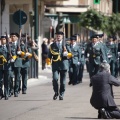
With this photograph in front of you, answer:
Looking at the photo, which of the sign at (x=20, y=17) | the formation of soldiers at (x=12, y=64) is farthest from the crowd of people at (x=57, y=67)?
the sign at (x=20, y=17)

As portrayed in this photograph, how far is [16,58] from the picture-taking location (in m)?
23.0

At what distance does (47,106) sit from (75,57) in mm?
10299

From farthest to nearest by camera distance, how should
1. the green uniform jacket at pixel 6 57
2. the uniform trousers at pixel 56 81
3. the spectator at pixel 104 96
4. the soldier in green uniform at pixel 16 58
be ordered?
the soldier in green uniform at pixel 16 58, the green uniform jacket at pixel 6 57, the uniform trousers at pixel 56 81, the spectator at pixel 104 96

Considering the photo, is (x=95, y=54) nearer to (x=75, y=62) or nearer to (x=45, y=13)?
(x=75, y=62)

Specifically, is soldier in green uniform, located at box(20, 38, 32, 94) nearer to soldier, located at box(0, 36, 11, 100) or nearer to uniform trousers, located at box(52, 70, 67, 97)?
soldier, located at box(0, 36, 11, 100)

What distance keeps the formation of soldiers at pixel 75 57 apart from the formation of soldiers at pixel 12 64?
0.94 metres

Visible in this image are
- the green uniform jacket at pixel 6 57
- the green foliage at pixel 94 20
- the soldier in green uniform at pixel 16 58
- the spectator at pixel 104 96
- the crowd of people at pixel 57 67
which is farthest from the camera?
the green foliage at pixel 94 20

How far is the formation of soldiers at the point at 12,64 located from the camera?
72.5 ft

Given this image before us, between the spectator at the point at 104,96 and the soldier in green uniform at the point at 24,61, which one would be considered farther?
the soldier in green uniform at the point at 24,61

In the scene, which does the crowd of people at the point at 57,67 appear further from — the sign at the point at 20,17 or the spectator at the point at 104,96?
the sign at the point at 20,17

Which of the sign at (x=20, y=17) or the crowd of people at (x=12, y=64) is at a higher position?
the sign at (x=20, y=17)

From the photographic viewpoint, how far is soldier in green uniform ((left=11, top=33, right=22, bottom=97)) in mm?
22641

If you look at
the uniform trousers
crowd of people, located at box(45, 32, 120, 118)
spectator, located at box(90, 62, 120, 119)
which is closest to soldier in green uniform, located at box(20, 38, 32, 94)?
crowd of people, located at box(45, 32, 120, 118)

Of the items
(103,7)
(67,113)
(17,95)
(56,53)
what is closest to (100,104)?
(67,113)
